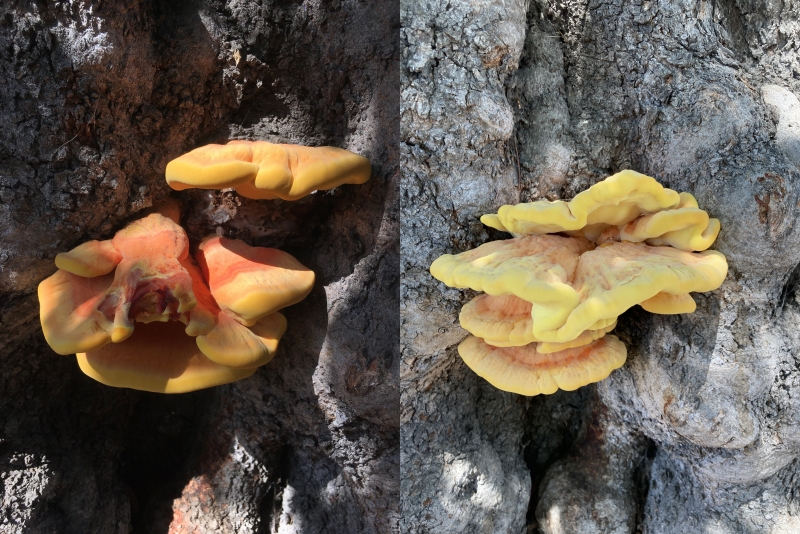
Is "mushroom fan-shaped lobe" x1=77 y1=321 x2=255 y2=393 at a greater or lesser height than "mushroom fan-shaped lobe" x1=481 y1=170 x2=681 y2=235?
lesser

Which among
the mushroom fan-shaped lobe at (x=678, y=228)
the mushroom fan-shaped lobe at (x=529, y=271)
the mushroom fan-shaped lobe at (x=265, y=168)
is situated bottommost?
the mushroom fan-shaped lobe at (x=529, y=271)

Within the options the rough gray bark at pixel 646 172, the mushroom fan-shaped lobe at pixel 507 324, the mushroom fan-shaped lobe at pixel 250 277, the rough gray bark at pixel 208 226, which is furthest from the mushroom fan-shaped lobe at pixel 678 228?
the mushroom fan-shaped lobe at pixel 250 277

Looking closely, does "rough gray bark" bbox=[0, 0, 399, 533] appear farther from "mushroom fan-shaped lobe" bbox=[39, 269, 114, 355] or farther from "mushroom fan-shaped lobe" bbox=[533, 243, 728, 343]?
"mushroom fan-shaped lobe" bbox=[533, 243, 728, 343]

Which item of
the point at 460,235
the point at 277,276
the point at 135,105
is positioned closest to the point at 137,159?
the point at 135,105

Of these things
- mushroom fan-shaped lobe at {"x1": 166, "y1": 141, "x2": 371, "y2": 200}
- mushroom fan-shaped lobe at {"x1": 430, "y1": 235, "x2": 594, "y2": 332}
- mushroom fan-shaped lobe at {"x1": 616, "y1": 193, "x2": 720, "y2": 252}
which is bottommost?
mushroom fan-shaped lobe at {"x1": 430, "y1": 235, "x2": 594, "y2": 332}

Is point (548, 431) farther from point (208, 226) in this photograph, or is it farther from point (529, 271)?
point (208, 226)

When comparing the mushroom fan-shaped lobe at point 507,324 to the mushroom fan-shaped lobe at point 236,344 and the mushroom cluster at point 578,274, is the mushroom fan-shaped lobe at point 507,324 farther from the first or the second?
the mushroom fan-shaped lobe at point 236,344

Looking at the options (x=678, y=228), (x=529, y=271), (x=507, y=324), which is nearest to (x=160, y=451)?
(x=507, y=324)

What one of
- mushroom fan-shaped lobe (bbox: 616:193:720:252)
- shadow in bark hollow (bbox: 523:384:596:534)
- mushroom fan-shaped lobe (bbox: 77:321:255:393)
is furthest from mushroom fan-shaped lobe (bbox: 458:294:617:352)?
shadow in bark hollow (bbox: 523:384:596:534)
